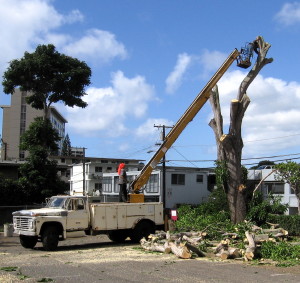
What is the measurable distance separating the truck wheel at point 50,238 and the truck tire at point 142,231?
12.4ft

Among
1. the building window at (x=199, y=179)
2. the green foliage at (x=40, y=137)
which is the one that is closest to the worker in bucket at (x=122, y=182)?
the green foliage at (x=40, y=137)

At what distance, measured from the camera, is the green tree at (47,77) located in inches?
1519

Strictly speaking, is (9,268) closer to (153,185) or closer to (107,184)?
(153,185)

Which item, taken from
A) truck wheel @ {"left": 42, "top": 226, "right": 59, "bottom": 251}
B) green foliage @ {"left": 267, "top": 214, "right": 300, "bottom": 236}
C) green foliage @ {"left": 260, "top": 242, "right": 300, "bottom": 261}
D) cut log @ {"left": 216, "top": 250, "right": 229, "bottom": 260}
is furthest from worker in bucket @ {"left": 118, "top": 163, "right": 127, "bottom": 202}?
green foliage @ {"left": 267, "top": 214, "right": 300, "bottom": 236}

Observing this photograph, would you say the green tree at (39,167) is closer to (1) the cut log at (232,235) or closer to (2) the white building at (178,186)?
(2) the white building at (178,186)

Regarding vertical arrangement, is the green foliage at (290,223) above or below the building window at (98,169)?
below

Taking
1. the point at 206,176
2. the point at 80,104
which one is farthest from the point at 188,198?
the point at 80,104

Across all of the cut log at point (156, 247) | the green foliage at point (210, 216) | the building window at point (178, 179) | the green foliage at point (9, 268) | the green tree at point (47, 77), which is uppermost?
the green tree at point (47, 77)

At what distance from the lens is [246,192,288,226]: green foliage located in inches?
966

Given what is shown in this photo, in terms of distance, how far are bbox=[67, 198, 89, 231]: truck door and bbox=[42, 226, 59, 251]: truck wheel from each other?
657mm

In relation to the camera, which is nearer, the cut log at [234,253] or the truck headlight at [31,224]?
the cut log at [234,253]

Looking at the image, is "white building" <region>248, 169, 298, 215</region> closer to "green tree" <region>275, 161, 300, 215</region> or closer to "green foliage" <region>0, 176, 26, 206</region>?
"green tree" <region>275, 161, 300, 215</region>

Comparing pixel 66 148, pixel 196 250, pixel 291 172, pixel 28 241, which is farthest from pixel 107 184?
pixel 66 148

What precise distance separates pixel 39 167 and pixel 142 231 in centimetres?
1881
